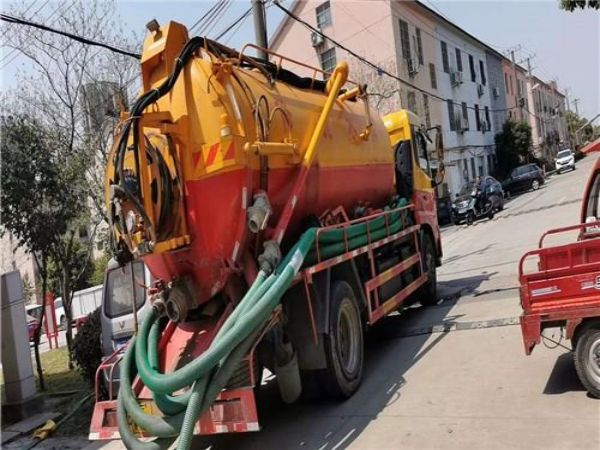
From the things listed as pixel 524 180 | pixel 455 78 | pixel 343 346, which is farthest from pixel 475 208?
pixel 343 346

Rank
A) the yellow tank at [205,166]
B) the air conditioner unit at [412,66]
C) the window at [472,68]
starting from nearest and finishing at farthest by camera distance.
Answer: the yellow tank at [205,166] → the air conditioner unit at [412,66] → the window at [472,68]

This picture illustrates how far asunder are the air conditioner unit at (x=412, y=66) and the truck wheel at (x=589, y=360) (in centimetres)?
2740

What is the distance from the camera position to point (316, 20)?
3238 cm

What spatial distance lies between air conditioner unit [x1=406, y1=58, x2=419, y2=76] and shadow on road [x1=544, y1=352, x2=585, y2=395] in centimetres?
2654

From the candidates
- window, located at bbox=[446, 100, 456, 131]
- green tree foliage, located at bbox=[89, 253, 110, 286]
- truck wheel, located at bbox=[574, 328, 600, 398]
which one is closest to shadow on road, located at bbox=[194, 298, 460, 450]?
truck wheel, located at bbox=[574, 328, 600, 398]

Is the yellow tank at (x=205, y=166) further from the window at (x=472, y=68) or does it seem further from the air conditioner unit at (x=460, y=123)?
the window at (x=472, y=68)

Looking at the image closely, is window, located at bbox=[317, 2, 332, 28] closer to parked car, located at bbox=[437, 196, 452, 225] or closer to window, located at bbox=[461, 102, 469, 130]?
parked car, located at bbox=[437, 196, 452, 225]

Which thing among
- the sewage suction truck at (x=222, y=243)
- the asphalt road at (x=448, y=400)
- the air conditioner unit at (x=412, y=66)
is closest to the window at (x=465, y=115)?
the air conditioner unit at (x=412, y=66)

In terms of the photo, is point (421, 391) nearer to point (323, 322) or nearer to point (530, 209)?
point (323, 322)

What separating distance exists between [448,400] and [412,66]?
1096 inches

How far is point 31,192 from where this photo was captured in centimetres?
888

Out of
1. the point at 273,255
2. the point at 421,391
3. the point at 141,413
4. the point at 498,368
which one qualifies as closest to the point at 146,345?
the point at 141,413

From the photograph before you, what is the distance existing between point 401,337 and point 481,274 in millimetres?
4695

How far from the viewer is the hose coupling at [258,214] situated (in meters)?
5.27
